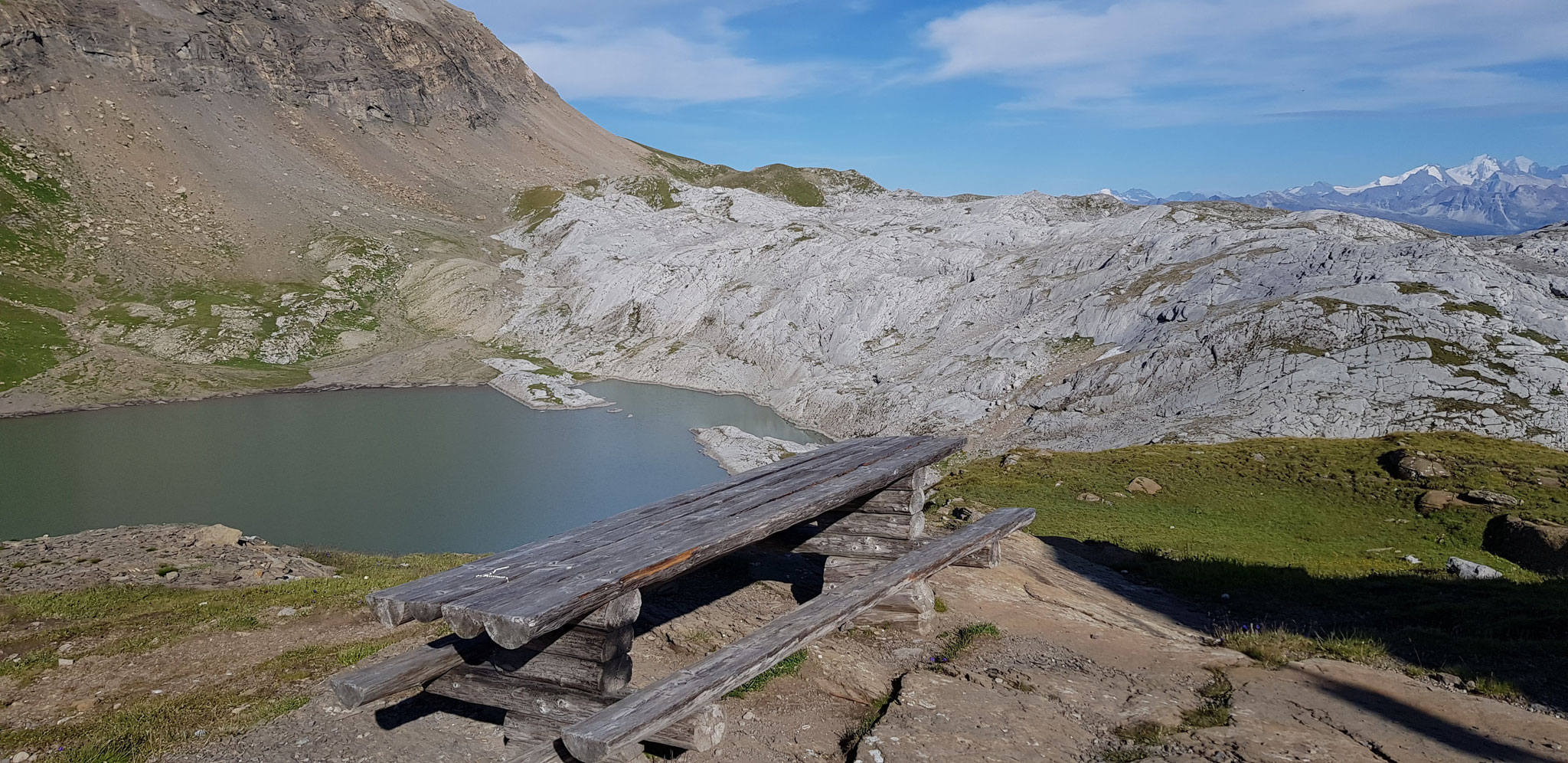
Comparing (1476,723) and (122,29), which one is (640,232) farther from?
(1476,723)

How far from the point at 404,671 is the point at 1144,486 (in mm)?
26312

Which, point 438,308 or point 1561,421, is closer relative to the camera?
point 1561,421

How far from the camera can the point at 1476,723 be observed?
7.82 metres

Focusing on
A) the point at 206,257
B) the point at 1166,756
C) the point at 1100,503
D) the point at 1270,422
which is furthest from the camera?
the point at 206,257

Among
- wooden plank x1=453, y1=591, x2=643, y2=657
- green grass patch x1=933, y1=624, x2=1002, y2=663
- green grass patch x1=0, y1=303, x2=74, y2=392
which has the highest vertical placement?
wooden plank x1=453, y1=591, x2=643, y2=657

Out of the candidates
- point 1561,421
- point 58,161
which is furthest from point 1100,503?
point 58,161

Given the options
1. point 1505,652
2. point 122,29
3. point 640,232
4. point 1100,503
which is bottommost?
point 1100,503

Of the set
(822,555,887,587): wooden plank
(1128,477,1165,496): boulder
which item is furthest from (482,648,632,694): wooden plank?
Answer: (1128,477,1165,496): boulder

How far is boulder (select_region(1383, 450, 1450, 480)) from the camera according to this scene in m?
25.6

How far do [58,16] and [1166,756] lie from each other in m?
144

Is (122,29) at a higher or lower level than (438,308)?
higher

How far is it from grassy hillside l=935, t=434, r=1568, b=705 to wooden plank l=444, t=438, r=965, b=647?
6071mm

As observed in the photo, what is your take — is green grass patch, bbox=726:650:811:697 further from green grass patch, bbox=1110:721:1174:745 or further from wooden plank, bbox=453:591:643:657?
green grass patch, bbox=1110:721:1174:745

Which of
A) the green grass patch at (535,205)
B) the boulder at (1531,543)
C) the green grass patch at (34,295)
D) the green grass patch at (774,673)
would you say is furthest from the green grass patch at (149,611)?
the green grass patch at (535,205)
